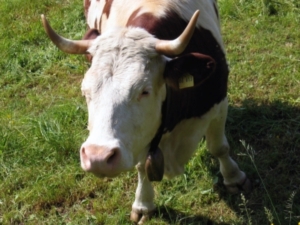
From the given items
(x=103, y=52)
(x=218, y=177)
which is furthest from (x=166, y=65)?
(x=218, y=177)

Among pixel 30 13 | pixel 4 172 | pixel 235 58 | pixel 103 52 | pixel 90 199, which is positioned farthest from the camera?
pixel 30 13

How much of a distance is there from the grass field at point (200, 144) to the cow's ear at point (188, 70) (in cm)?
61

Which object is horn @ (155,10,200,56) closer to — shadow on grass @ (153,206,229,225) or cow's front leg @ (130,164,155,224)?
cow's front leg @ (130,164,155,224)

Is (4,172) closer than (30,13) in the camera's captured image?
Yes

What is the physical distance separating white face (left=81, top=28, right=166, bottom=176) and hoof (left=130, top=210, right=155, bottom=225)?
1.09m

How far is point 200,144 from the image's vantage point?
4.97 metres

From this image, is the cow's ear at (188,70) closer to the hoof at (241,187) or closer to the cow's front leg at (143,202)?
the cow's front leg at (143,202)

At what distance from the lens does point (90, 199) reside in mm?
4707

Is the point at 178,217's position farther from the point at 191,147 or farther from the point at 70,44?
the point at 70,44

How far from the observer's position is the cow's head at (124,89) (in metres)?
3.00

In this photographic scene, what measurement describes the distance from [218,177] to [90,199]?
102cm

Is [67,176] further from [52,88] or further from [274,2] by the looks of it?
[274,2]

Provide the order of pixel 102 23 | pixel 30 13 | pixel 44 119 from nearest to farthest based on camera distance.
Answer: pixel 102 23 < pixel 44 119 < pixel 30 13

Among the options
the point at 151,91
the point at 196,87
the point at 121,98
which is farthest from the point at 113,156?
the point at 196,87
